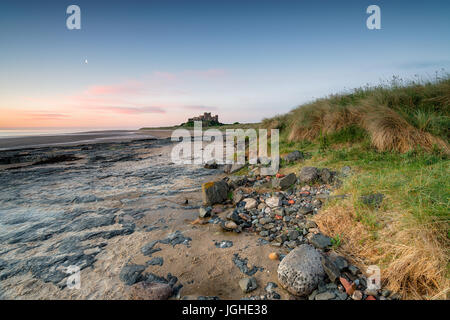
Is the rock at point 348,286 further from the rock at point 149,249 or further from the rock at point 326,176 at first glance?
the rock at point 326,176

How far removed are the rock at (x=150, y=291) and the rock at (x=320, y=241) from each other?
2037mm

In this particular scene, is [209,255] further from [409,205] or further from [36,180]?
[36,180]

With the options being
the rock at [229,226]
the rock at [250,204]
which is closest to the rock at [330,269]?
the rock at [229,226]

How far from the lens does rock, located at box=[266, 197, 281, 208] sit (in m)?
4.26

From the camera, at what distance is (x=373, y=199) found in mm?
3070

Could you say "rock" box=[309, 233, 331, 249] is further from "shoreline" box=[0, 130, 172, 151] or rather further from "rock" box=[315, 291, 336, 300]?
"shoreline" box=[0, 130, 172, 151]

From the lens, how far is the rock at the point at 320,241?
2863 mm

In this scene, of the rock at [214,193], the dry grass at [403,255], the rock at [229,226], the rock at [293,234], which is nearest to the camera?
the dry grass at [403,255]

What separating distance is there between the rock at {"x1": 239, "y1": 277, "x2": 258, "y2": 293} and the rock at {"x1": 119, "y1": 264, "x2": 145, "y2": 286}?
1.27 m

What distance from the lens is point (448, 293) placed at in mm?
1815

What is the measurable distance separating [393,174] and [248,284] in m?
3.38

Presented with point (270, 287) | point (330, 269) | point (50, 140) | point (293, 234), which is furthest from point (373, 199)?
point (50, 140)

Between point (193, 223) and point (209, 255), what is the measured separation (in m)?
1.10
